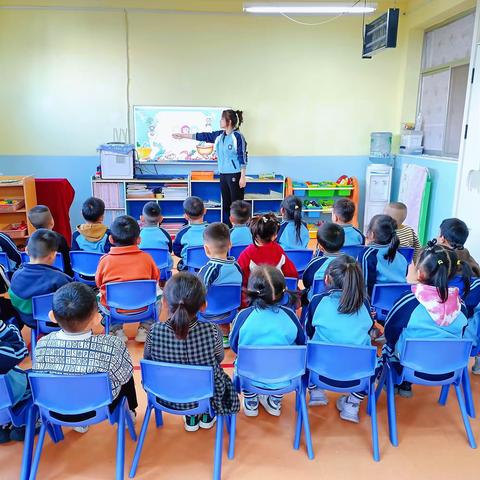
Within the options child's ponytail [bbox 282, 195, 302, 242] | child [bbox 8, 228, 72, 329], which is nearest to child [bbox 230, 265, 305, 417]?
child [bbox 8, 228, 72, 329]

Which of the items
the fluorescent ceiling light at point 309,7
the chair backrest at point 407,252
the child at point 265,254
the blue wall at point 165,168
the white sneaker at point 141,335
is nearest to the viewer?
the child at point 265,254

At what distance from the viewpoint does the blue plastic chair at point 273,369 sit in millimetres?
1792

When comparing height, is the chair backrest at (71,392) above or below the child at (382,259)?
below

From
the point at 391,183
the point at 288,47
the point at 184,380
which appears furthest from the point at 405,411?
the point at 288,47

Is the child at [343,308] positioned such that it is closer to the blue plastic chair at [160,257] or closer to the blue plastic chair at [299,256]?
the blue plastic chair at [299,256]

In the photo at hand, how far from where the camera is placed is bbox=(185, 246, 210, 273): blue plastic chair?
3.17 metres

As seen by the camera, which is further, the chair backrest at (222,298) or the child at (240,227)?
the child at (240,227)

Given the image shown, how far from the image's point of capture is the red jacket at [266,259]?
2.78 meters

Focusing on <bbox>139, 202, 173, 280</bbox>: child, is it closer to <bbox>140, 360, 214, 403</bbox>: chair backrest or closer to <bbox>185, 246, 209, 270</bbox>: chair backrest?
<bbox>185, 246, 209, 270</bbox>: chair backrest

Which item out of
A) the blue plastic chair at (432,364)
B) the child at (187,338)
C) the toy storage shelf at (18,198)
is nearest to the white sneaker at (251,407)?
the child at (187,338)

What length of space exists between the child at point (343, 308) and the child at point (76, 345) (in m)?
0.90

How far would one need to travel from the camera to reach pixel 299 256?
10.5ft

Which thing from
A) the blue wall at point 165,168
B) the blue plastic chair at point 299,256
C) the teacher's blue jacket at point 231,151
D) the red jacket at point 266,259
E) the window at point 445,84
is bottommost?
the blue plastic chair at point 299,256

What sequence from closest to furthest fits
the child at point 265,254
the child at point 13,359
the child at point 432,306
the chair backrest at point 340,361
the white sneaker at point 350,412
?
the child at point 13,359 < the chair backrest at point 340,361 < the child at point 432,306 < the white sneaker at point 350,412 < the child at point 265,254
